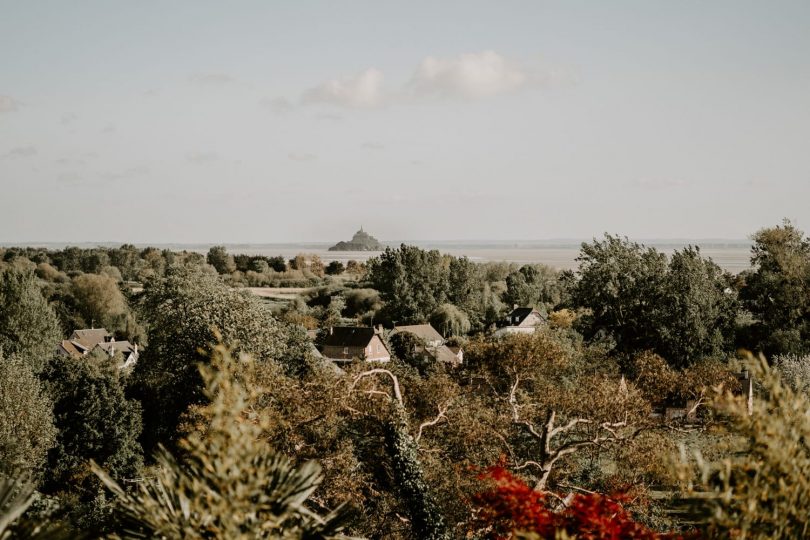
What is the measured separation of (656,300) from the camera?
32.8 meters

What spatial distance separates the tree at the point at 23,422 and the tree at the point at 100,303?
123 feet

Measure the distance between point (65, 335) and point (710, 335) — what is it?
2042 inches

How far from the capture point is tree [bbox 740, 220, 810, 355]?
33.8 m

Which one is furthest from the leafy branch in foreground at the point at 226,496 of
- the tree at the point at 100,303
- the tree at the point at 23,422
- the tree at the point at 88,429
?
the tree at the point at 100,303

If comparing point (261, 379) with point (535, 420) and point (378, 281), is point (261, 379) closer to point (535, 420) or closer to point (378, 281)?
point (535, 420)

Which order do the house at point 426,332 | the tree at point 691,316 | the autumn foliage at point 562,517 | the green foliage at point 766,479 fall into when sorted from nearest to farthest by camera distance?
the green foliage at point 766,479 → the autumn foliage at point 562,517 → the tree at point 691,316 → the house at point 426,332

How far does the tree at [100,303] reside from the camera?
197 feet

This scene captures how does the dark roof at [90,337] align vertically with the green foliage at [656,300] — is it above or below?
below

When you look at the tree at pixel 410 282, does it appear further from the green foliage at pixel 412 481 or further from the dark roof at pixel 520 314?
the green foliage at pixel 412 481

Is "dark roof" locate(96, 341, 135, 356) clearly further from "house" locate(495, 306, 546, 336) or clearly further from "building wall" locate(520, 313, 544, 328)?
"building wall" locate(520, 313, 544, 328)

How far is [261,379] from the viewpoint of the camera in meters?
15.5

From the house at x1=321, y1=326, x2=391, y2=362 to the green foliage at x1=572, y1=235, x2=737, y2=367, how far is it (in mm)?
15825

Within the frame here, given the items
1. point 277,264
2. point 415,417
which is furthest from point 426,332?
point 277,264

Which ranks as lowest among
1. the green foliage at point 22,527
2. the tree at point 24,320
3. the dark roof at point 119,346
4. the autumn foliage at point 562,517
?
the dark roof at point 119,346
